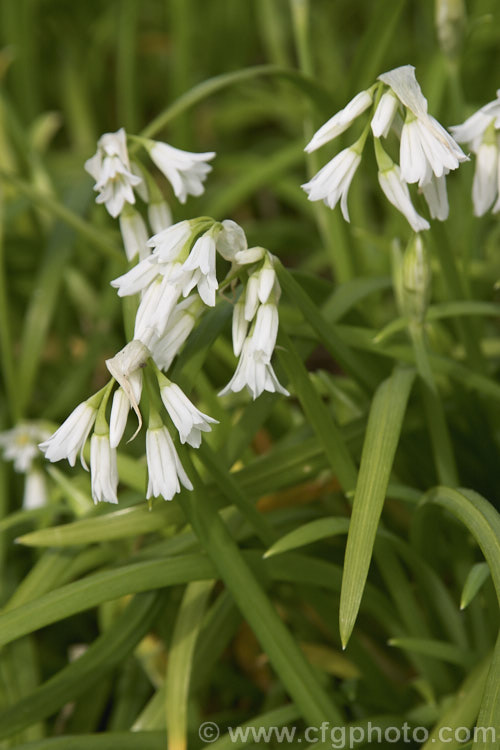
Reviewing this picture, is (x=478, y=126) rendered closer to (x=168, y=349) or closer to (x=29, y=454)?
(x=168, y=349)

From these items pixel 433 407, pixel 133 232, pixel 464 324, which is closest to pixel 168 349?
pixel 133 232

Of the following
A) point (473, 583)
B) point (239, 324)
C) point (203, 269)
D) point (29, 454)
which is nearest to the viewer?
point (203, 269)

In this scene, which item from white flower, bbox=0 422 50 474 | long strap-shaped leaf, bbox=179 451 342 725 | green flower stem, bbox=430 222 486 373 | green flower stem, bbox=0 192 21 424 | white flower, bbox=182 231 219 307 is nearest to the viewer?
white flower, bbox=182 231 219 307

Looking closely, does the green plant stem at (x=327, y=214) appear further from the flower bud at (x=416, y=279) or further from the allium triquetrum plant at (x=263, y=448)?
the flower bud at (x=416, y=279)

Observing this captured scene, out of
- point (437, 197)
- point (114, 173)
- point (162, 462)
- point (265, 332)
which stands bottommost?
point (162, 462)

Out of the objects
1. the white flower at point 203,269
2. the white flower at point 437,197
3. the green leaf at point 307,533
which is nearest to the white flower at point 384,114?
the white flower at point 437,197

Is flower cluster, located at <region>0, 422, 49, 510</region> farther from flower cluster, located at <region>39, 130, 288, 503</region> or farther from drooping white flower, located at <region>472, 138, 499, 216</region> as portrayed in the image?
drooping white flower, located at <region>472, 138, 499, 216</region>

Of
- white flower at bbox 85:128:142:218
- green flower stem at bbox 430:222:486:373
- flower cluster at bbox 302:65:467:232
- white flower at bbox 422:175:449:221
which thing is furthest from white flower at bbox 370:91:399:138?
green flower stem at bbox 430:222:486:373
